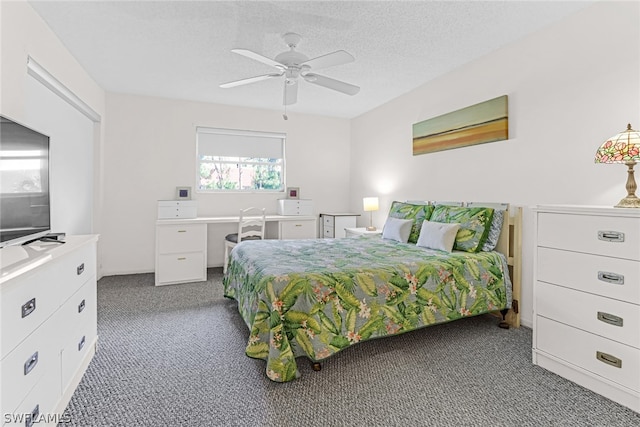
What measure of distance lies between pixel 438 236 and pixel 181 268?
3.06m

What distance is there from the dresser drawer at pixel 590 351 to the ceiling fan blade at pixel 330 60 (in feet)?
7.35

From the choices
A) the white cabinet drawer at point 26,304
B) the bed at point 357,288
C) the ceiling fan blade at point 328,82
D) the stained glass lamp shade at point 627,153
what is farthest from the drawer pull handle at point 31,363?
the stained glass lamp shade at point 627,153

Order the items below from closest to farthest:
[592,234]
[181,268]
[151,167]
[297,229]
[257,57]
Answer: [592,234]
[257,57]
[181,268]
[151,167]
[297,229]

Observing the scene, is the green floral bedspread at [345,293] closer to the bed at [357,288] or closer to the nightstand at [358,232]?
the bed at [357,288]

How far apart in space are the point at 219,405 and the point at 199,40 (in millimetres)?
2776

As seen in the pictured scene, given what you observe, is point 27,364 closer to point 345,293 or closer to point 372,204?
point 345,293

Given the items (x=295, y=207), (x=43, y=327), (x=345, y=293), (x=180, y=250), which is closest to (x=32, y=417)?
(x=43, y=327)

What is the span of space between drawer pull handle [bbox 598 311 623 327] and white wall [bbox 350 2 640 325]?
2.80 feet

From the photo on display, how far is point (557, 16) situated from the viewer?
2.46 metres

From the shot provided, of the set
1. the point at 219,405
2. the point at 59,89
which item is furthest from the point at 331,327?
the point at 59,89

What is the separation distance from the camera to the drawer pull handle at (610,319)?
177 cm

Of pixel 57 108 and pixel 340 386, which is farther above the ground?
pixel 57 108

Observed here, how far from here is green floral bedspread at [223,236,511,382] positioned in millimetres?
1976

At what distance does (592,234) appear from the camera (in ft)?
6.25
